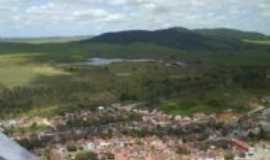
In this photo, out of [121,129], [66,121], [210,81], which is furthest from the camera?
[210,81]

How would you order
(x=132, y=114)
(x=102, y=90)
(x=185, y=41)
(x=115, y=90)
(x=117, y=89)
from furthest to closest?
(x=185, y=41) < (x=117, y=89) < (x=102, y=90) < (x=115, y=90) < (x=132, y=114)

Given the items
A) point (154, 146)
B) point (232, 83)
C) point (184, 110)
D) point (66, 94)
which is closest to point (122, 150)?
point (154, 146)

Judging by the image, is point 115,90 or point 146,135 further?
point 115,90

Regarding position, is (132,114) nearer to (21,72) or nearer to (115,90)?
(115,90)

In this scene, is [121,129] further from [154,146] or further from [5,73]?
[5,73]

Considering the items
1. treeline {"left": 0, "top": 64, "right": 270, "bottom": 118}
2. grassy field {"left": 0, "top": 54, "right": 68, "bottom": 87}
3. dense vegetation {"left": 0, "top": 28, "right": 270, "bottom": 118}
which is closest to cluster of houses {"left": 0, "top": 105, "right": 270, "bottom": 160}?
dense vegetation {"left": 0, "top": 28, "right": 270, "bottom": 118}

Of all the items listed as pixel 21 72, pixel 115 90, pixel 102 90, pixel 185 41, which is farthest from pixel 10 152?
pixel 185 41

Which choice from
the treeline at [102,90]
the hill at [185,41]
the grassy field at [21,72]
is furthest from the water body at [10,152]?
the hill at [185,41]

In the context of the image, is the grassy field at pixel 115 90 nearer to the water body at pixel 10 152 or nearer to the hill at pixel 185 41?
the water body at pixel 10 152

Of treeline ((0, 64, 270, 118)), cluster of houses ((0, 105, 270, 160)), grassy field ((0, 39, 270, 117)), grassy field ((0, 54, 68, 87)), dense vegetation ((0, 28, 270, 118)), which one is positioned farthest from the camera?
grassy field ((0, 54, 68, 87))

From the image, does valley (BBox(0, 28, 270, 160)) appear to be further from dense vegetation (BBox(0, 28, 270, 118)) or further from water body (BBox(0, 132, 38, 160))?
water body (BBox(0, 132, 38, 160))

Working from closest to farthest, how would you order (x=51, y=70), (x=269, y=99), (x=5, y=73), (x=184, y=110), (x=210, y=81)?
(x=184, y=110)
(x=269, y=99)
(x=210, y=81)
(x=5, y=73)
(x=51, y=70)
